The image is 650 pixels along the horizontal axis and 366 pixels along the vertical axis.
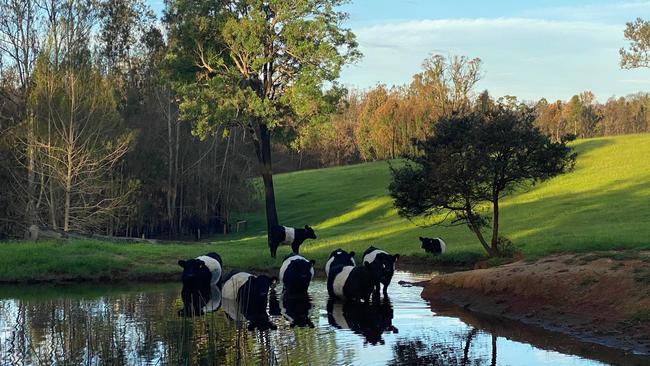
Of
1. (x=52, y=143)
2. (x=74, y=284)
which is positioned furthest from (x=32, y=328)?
(x=52, y=143)

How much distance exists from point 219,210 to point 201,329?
4457cm

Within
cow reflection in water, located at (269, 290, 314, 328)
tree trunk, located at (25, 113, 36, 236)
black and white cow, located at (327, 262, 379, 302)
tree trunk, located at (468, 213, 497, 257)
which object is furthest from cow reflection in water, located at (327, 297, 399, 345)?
tree trunk, located at (25, 113, 36, 236)

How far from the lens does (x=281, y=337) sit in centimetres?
1403

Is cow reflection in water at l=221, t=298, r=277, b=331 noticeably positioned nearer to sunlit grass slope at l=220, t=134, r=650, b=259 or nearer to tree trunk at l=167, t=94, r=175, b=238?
sunlit grass slope at l=220, t=134, r=650, b=259

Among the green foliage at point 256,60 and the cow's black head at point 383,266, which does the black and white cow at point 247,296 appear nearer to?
the cow's black head at point 383,266

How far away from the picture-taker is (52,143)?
128 feet

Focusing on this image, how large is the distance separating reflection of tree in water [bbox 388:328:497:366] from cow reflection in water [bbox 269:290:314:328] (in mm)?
2703

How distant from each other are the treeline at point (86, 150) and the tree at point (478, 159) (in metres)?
18.1

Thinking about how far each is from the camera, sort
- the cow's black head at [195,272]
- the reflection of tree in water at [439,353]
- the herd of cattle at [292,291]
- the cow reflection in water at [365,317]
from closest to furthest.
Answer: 1. the reflection of tree in water at [439,353]
2. the cow reflection in water at [365,317]
3. the herd of cattle at [292,291]
4. the cow's black head at [195,272]

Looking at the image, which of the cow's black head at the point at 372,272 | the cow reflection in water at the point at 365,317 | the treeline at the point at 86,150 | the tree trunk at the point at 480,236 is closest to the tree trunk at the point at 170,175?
the treeline at the point at 86,150

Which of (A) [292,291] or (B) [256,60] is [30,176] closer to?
(B) [256,60]

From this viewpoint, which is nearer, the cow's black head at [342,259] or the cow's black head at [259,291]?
the cow's black head at [259,291]

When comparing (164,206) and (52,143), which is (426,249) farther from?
(164,206)

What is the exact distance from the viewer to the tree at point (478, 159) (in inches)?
931
